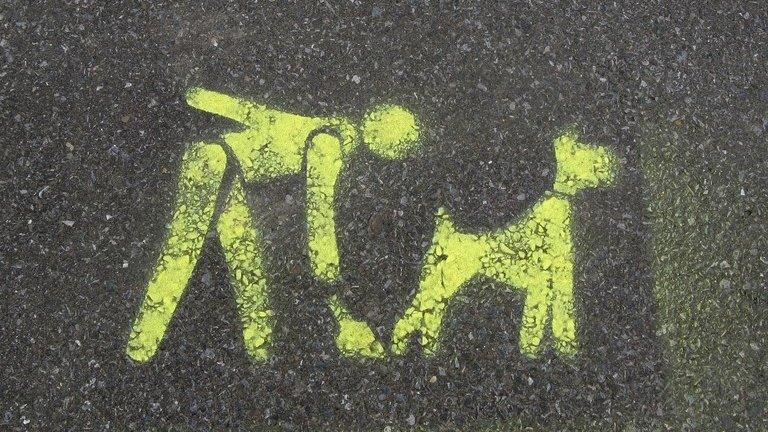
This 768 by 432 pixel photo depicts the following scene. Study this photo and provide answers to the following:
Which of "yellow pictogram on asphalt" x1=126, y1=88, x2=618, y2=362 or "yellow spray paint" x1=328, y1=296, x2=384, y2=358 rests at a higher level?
"yellow pictogram on asphalt" x1=126, y1=88, x2=618, y2=362

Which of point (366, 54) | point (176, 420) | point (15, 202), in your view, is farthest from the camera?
point (366, 54)

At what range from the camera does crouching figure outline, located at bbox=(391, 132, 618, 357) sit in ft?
6.57

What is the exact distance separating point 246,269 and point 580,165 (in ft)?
3.67

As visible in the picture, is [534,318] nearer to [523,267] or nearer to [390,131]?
[523,267]

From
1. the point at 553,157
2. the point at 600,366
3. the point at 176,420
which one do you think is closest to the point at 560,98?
the point at 553,157

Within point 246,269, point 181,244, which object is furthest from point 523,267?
point 181,244

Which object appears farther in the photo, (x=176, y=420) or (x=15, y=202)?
(x=15, y=202)

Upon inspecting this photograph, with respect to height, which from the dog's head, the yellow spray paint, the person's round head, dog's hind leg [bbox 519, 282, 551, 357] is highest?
the dog's head

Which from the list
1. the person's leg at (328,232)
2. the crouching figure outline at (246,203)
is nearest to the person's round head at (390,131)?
the crouching figure outline at (246,203)

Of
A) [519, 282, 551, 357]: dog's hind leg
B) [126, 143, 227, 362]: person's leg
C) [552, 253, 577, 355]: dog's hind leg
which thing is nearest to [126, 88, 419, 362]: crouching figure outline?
[126, 143, 227, 362]: person's leg

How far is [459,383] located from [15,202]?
1.49 meters

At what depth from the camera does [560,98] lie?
2174mm

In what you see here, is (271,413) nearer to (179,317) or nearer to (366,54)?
(179,317)

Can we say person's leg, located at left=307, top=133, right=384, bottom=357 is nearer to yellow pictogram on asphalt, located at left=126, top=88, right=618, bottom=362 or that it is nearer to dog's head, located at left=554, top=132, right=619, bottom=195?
yellow pictogram on asphalt, located at left=126, top=88, right=618, bottom=362
